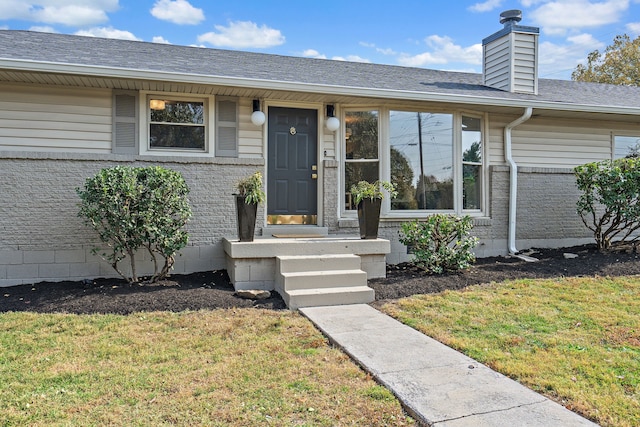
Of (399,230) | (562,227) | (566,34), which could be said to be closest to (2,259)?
(399,230)

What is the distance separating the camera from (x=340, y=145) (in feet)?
22.8

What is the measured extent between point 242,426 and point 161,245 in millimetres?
3448

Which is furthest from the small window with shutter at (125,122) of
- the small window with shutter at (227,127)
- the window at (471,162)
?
the window at (471,162)

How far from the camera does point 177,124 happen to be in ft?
20.7

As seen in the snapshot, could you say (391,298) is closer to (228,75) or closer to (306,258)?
(306,258)

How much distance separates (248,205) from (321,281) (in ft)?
4.22

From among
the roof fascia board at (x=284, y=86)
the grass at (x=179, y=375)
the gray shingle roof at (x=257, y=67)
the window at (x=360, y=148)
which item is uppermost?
the gray shingle roof at (x=257, y=67)

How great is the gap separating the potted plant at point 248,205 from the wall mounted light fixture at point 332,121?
5.58 ft

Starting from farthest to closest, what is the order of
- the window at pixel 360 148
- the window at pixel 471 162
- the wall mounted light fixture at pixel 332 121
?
the window at pixel 471 162 → the window at pixel 360 148 → the wall mounted light fixture at pixel 332 121

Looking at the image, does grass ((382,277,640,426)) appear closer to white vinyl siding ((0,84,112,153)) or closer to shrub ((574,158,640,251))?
shrub ((574,158,640,251))

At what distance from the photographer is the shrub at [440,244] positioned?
611 cm

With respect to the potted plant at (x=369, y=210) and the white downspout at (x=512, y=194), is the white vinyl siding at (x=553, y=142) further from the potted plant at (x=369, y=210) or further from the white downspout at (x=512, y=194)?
the potted plant at (x=369, y=210)

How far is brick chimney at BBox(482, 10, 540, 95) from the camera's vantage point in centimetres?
830

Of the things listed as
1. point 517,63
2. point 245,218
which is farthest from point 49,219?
point 517,63
